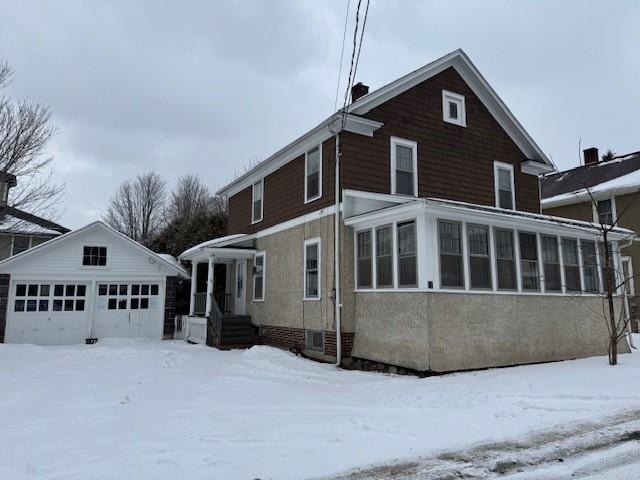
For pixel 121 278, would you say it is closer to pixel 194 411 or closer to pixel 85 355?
pixel 85 355

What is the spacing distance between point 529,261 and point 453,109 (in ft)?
18.1

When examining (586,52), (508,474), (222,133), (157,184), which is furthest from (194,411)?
(157,184)

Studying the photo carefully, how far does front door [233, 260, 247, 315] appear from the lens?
1659 cm

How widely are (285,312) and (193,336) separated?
15.0 feet

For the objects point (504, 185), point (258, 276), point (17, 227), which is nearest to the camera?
point (504, 185)

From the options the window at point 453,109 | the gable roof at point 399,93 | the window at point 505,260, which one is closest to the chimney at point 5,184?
the gable roof at point 399,93

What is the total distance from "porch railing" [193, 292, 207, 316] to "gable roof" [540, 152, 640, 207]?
15.9m

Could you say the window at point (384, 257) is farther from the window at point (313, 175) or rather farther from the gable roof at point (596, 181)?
the gable roof at point (596, 181)

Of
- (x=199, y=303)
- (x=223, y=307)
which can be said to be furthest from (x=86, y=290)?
(x=223, y=307)

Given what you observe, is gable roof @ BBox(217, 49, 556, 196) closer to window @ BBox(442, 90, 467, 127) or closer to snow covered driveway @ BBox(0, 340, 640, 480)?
window @ BBox(442, 90, 467, 127)

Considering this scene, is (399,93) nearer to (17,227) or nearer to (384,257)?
(384,257)

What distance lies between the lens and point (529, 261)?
11.0 meters

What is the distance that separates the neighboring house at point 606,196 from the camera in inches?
786

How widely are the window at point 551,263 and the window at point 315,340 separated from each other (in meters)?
5.81
